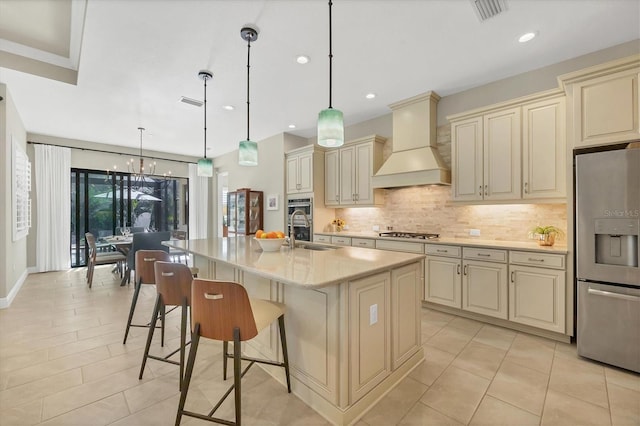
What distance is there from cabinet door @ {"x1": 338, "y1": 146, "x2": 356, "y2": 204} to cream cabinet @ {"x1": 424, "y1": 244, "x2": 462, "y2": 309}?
1.67 metres

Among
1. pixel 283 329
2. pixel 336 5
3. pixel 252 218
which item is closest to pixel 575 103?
pixel 336 5

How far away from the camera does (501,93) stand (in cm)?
345

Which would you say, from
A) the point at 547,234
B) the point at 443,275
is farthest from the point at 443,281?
the point at 547,234

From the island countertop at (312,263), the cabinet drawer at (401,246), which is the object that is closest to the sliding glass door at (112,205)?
the island countertop at (312,263)

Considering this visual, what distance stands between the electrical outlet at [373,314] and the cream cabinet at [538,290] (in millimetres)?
1941

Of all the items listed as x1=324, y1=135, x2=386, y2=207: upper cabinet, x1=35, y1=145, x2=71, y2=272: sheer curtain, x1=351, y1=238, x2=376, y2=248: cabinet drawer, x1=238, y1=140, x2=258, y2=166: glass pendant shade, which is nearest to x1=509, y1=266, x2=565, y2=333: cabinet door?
x1=351, y1=238, x2=376, y2=248: cabinet drawer

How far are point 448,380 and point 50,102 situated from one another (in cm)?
606

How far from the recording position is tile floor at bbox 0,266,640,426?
176cm

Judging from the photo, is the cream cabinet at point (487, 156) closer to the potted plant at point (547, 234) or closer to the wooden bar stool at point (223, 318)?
the potted plant at point (547, 234)

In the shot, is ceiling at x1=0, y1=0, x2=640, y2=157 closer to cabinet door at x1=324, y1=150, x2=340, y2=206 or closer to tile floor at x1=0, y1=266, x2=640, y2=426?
cabinet door at x1=324, y1=150, x2=340, y2=206

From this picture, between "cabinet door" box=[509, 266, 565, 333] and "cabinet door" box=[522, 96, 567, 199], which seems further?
"cabinet door" box=[522, 96, 567, 199]

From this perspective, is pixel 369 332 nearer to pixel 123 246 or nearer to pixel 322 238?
pixel 322 238

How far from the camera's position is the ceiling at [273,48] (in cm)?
226

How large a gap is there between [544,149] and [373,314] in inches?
106
